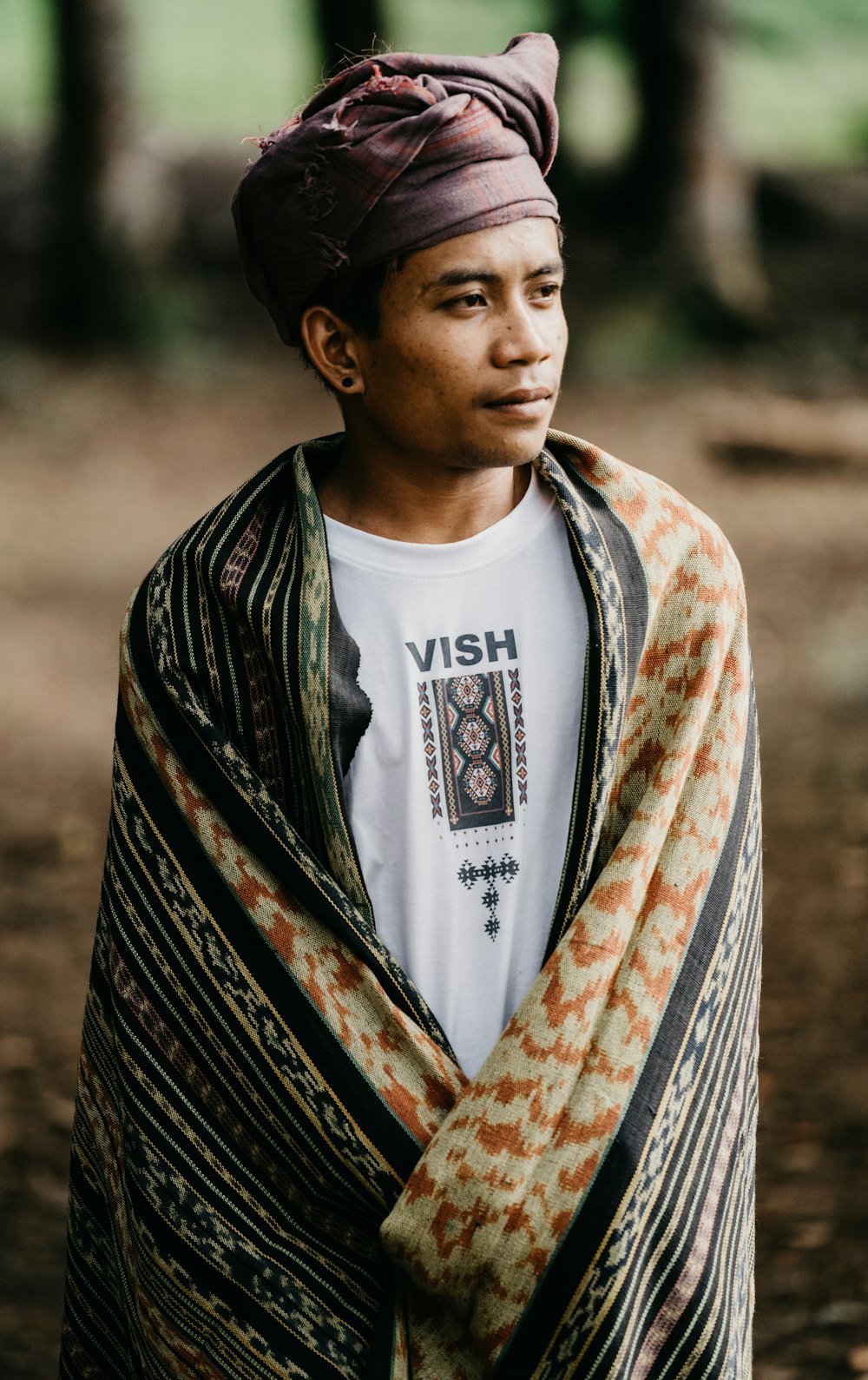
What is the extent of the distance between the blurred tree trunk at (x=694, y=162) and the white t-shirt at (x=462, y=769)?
29.2ft

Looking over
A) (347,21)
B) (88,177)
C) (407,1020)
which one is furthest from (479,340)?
(347,21)

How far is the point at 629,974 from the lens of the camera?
202 centimetres

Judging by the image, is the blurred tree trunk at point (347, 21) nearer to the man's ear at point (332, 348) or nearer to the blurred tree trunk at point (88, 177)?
the blurred tree trunk at point (88, 177)

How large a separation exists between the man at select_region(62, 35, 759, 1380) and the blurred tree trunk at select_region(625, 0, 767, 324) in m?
8.88

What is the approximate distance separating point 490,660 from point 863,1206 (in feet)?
8.08

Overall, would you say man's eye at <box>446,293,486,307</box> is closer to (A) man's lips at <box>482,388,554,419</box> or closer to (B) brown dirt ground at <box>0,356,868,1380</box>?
(A) man's lips at <box>482,388,554,419</box>

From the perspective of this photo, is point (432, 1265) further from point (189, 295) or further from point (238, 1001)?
point (189, 295)

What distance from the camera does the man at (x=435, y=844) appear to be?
77.9 inches

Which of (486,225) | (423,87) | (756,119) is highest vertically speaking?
(756,119)

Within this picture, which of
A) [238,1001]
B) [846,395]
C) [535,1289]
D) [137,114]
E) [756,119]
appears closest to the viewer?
[535,1289]

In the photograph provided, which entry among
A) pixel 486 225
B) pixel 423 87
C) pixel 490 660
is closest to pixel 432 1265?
pixel 490 660

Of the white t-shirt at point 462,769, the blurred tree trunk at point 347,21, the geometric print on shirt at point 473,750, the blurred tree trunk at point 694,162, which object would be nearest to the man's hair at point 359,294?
the white t-shirt at point 462,769

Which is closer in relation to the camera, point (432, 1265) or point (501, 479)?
point (432, 1265)

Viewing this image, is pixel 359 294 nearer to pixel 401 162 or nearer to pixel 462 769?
pixel 401 162
